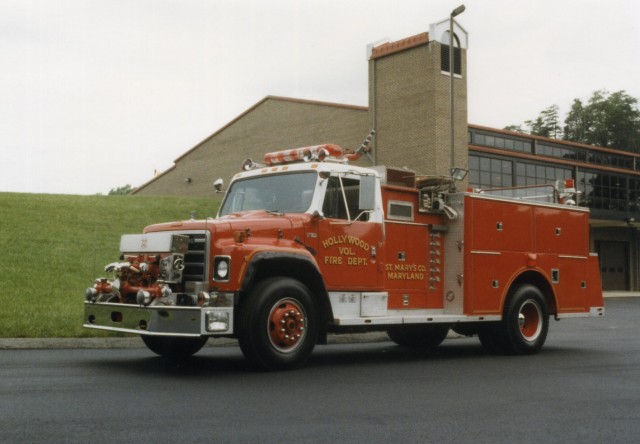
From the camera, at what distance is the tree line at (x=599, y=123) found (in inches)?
3246

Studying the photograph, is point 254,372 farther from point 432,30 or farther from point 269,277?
point 432,30

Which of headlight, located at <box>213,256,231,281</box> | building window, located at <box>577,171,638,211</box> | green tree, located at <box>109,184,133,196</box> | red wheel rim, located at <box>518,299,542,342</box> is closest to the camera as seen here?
headlight, located at <box>213,256,231,281</box>

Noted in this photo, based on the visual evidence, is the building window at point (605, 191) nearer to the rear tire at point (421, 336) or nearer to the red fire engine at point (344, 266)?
the red fire engine at point (344, 266)

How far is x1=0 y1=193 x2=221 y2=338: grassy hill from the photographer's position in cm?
1454

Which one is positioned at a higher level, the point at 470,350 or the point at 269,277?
the point at 269,277

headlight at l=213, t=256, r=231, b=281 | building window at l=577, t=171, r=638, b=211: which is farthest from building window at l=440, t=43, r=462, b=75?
headlight at l=213, t=256, r=231, b=281


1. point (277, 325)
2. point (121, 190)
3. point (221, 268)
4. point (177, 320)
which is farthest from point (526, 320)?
point (121, 190)

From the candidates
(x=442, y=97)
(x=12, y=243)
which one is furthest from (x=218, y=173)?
(x=12, y=243)

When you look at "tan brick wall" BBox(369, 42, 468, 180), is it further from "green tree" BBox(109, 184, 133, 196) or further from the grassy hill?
"green tree" BBox(109, 184, 133, 196)

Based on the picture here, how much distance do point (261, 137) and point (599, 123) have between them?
44.3 metres

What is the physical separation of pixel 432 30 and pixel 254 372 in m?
33.8

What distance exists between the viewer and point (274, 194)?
10781mm

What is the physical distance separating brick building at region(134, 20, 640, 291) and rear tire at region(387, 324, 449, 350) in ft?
78.4

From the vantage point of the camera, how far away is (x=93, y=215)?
36500 mm
